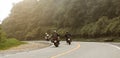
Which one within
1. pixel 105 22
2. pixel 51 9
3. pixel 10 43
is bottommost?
pixel 10 43

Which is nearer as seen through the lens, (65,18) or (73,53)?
(73,53)

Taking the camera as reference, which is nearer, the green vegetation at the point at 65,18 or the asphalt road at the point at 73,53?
the asphalt road at the point at 73,53

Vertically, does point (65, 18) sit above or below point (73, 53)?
above

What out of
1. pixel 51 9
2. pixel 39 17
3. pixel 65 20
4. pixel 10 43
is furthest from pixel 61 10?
pixel 10 43

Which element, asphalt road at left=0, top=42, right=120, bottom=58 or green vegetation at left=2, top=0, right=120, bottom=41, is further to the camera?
green vegetation at left=2, top=0, right=120, bottom=41

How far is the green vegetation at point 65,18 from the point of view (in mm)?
50281

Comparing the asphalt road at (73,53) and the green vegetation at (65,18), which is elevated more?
the green vegetation at (65,18)

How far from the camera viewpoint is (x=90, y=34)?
174ft

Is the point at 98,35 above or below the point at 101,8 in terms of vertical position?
below

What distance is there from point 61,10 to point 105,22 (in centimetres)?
1476

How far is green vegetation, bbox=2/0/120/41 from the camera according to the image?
50.3m

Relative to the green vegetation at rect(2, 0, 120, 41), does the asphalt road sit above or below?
below

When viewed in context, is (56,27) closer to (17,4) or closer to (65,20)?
(65,20)

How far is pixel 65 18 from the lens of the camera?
2410 inches
